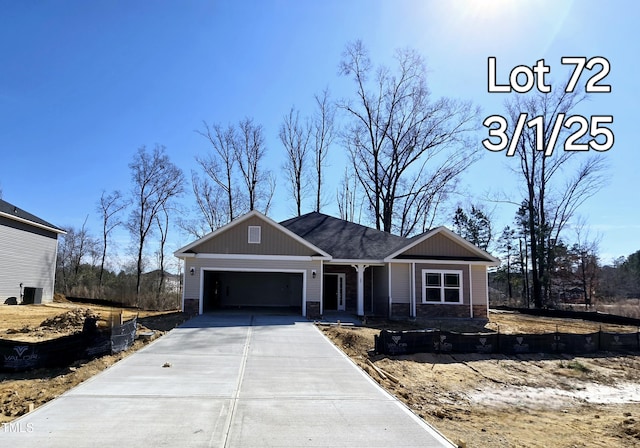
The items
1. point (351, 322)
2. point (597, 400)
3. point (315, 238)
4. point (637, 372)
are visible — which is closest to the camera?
point (597, 400)

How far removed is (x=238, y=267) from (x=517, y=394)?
1160 centimetres

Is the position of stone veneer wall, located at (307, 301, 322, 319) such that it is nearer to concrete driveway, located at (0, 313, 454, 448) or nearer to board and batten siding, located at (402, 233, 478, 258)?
board and batten siding, located at (402, 233, 478, 258)

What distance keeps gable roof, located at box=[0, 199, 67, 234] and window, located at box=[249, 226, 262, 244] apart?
12075 mm

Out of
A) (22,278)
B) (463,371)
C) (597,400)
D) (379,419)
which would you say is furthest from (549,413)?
(22,278)

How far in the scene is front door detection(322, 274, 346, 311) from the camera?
837 inches

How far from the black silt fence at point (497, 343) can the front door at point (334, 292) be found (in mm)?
9428

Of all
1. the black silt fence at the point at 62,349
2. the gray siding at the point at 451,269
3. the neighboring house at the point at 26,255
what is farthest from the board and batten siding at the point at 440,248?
the neighboring house at the point at 26,255

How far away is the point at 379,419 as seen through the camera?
5508 millimetres

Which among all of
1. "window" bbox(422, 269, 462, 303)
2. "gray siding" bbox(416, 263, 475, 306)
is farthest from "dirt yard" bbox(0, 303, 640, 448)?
"window" bbox(422, 269, 462, 303)

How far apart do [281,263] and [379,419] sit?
1265 cm

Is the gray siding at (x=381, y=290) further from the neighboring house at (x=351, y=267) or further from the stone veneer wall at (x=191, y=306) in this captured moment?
the stone veneer wall at (x=191, y=306)

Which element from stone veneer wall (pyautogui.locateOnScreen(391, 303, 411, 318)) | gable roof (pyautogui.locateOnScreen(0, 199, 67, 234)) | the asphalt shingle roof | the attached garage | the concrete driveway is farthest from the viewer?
the attached garage

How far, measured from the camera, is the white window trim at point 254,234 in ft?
58.6

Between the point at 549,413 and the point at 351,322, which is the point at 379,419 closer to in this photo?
the point at 549,413
